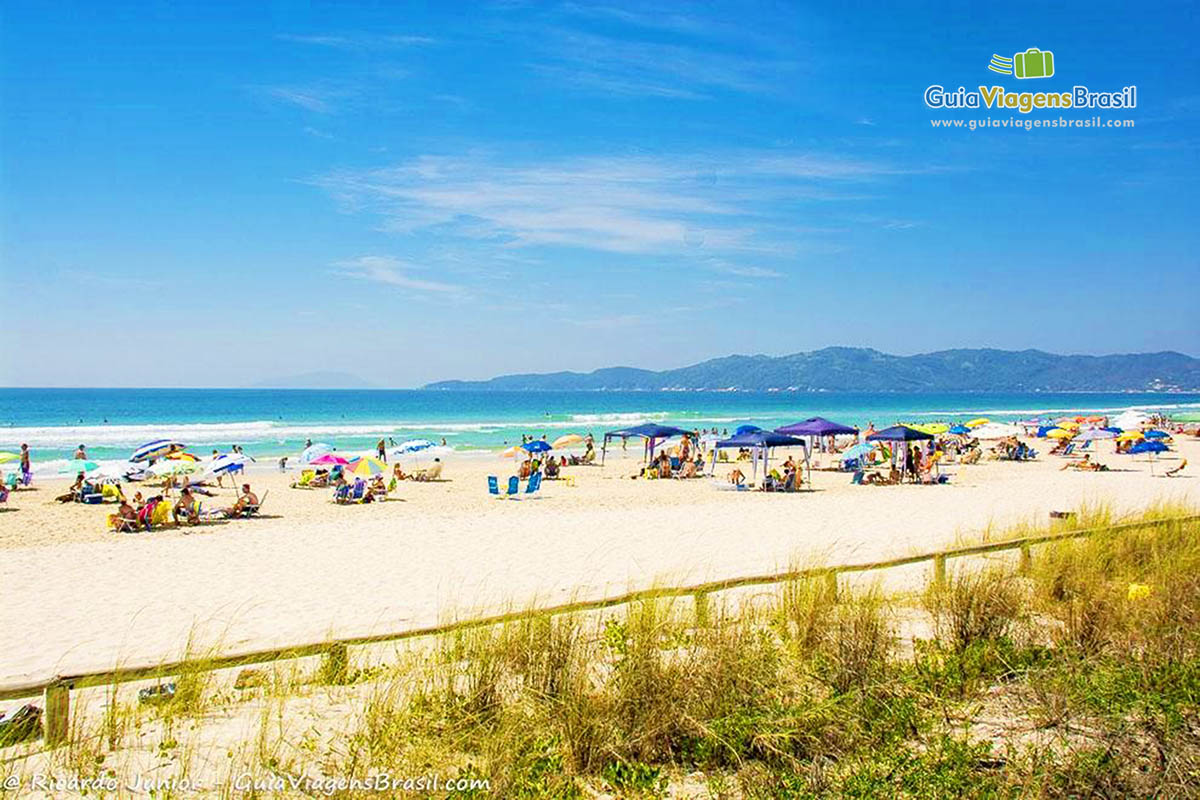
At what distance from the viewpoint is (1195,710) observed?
14.4ft

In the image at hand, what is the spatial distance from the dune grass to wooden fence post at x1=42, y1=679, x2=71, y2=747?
0.11 metres

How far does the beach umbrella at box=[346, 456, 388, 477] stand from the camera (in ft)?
59.8

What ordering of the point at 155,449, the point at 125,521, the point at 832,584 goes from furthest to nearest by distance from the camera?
1. the point at 155,449
2. the point at 125,521
3. the point at 832,584

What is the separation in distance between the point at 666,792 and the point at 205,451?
35592 mm

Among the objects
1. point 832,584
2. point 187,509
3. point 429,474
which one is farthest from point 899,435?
point 832,584

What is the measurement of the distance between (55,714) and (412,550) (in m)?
8.05

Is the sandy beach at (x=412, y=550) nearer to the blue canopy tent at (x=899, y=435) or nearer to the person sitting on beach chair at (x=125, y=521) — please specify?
the person sitting on beach chair at (x=125, y=521)

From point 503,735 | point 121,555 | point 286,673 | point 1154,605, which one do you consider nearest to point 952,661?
point 1154,605

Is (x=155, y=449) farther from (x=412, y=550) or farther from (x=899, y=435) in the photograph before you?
(x=899, y=435)

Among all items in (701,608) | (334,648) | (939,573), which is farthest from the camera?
(939,573)

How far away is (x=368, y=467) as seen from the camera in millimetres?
18297

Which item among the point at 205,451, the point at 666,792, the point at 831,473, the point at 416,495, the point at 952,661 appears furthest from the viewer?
the point at 205,451

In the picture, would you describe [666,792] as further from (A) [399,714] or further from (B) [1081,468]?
(B) [1081,468]

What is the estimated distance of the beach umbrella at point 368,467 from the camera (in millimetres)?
18219
